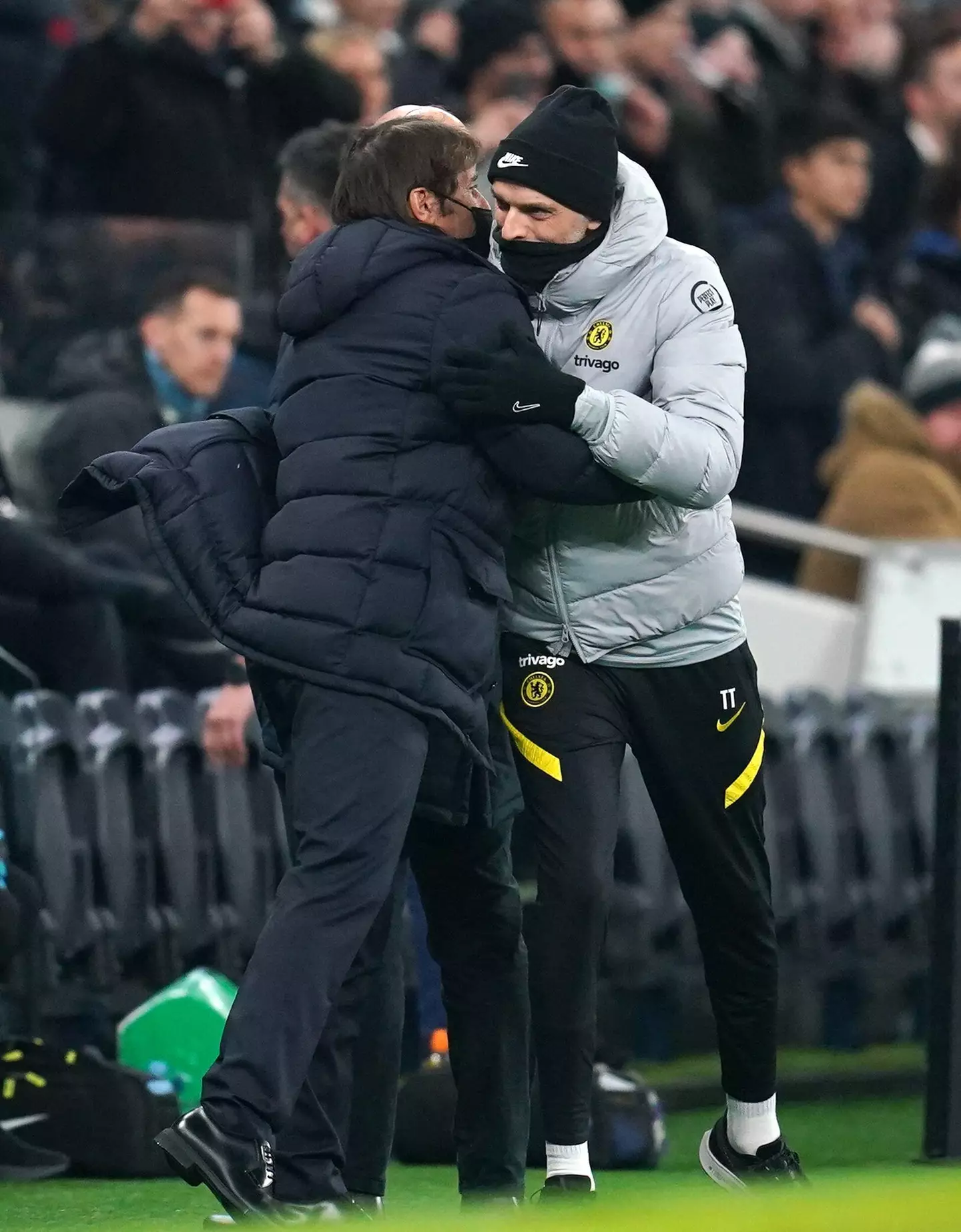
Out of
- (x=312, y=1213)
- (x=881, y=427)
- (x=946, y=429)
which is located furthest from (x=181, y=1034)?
(x=946, y=429)

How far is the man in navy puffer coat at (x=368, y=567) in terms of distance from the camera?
4.21 m

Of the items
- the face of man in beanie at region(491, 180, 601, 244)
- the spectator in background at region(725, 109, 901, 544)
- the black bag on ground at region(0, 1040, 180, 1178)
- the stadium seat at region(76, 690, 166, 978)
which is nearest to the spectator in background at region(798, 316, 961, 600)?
the spectator in background at region(725, 109, 901, 544)

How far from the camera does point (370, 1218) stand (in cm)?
424

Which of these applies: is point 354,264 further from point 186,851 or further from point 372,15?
point 372,15

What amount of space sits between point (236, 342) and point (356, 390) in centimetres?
387

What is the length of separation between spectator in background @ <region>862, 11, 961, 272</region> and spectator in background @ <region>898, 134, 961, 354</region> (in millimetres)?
778

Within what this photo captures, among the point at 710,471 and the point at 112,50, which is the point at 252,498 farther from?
the point at 112,50

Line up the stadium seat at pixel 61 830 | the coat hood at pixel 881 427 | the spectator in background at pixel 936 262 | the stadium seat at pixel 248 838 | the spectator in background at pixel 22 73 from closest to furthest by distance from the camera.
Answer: the stadium seat at pixel 61 830 → the stadium seat at pixel 248 838 → the spectator in background at pixel 22 73 → the coat hood at pixel 881 427 → the spectator in background at pixel 936 262

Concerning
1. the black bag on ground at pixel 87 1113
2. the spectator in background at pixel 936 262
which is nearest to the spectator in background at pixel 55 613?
the black bag on ground at pixel 87 1113

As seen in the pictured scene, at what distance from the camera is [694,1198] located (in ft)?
12.4

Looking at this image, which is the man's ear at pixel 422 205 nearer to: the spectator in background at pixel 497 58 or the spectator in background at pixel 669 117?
the spectator in background at pixel 497 58

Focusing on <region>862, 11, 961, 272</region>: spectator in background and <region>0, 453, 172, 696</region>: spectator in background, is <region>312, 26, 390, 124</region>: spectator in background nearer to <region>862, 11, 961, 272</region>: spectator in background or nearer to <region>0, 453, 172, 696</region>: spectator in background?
<region>0, 453, 172, 696</region>: spectator in background

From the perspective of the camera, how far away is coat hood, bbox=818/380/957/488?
9008 mm

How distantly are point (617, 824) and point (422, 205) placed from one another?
1.11 m
